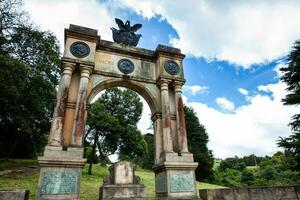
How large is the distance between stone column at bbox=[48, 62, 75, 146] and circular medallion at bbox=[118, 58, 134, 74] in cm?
216

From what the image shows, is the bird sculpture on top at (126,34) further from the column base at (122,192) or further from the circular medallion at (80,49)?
the column base at (122,192)

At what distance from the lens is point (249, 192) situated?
7.46 m

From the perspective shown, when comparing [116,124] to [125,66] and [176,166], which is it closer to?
[125,66]

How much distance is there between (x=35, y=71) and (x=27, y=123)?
13.4 feet

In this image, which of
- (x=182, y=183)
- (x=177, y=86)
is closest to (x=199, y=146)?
(x=177, y=86)

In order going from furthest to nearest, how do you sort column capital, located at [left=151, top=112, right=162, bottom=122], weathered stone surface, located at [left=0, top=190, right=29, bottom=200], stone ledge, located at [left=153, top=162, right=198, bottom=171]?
column capital, located at [left=151, top=112, right=162, bottom=122]
stone ledge, located at [left=153, top=162, right=198, bottom=171]
weathered stone surface, located at [left=0, top=190, right=29, bottom=200]

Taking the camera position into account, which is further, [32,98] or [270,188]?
[32,98]

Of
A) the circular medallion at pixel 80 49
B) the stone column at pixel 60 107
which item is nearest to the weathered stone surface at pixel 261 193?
the stone column at pixel 60 107

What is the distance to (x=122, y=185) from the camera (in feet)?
25.8

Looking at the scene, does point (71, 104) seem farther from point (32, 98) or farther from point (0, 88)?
point (32, 98)

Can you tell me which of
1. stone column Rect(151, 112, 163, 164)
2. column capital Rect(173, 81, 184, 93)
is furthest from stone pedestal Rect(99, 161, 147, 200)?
column capital Rect(173, 81, 184, 93)

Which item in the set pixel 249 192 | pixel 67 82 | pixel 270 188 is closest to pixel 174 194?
pixel 249 192

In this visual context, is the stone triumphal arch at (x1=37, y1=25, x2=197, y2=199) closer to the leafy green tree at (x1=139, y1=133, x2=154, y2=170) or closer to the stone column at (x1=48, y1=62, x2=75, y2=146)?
the stone column at (x1=48, y1=62, x2=75, y2=146)

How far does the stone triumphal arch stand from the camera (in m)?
7.06
